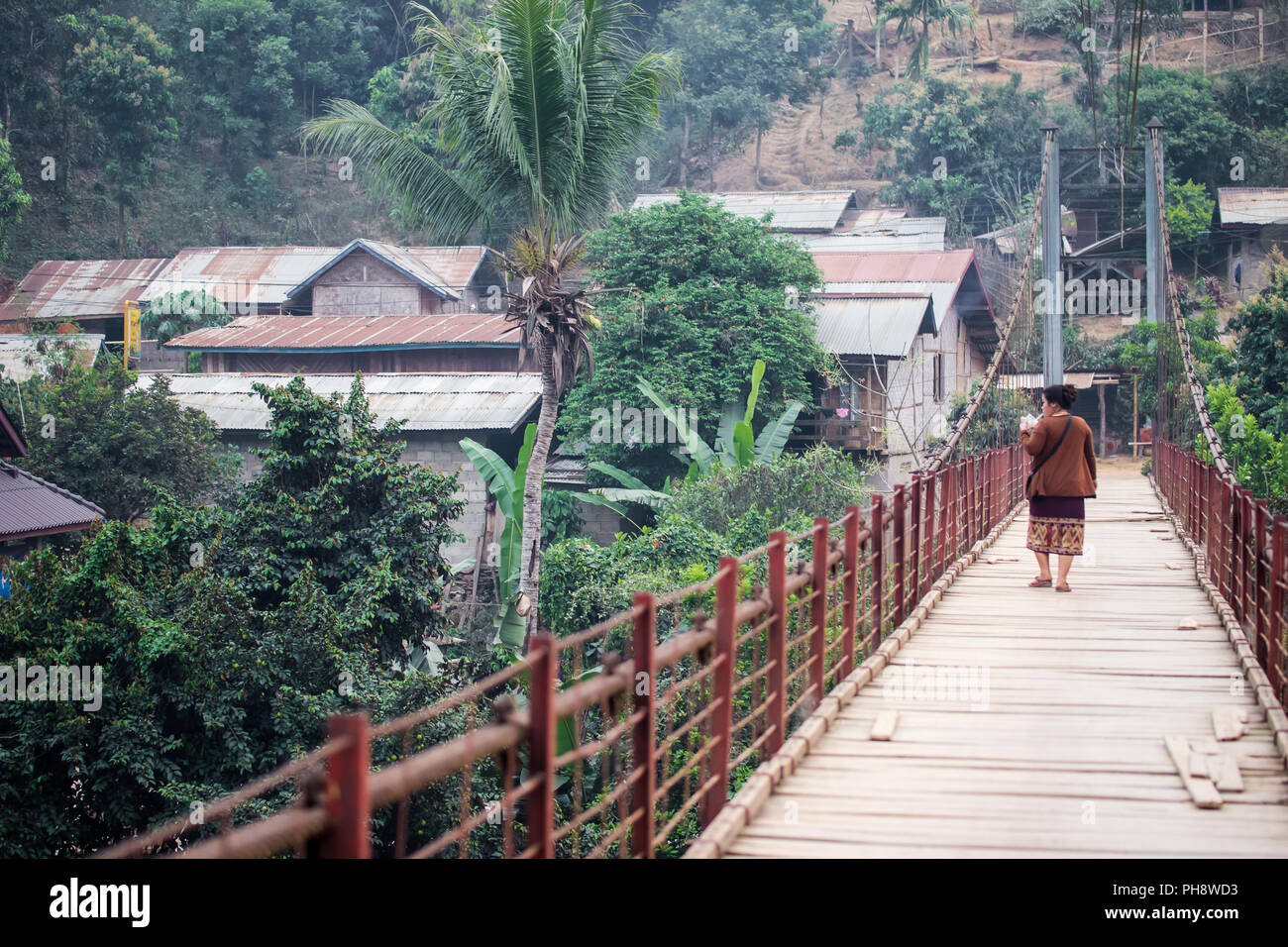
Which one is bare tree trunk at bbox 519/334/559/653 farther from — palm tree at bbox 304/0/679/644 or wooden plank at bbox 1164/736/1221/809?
wooden plank at bbox 1164/736/1221/809

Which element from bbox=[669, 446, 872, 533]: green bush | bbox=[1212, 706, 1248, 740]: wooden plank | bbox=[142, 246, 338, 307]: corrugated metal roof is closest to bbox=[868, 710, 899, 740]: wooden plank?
bbox=[1212, 706, 1248, 740]: wooden plank

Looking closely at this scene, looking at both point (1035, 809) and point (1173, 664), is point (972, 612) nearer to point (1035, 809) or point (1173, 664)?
point (1173, 664)

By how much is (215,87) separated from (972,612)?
40.7 m

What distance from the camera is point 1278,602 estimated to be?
16.6 ft

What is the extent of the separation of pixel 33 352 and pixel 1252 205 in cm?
2952

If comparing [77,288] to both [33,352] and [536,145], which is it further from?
[536,145]

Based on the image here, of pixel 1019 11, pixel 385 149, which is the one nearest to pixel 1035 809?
pixel 385 149

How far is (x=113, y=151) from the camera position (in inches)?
1484

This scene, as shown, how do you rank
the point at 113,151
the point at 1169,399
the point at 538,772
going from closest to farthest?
the point at 538,772
the point at 1169,399
the point at 113,151

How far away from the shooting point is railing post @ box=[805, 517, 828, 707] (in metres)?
5.08

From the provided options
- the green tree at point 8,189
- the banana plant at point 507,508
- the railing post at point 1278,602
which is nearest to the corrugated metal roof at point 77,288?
the green tree at point 8,189

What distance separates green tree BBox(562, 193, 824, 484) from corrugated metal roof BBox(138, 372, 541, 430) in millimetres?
1175

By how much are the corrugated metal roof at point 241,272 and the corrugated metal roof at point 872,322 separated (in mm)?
15232

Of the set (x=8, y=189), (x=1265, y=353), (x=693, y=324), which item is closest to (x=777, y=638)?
(x=693, y=324)
